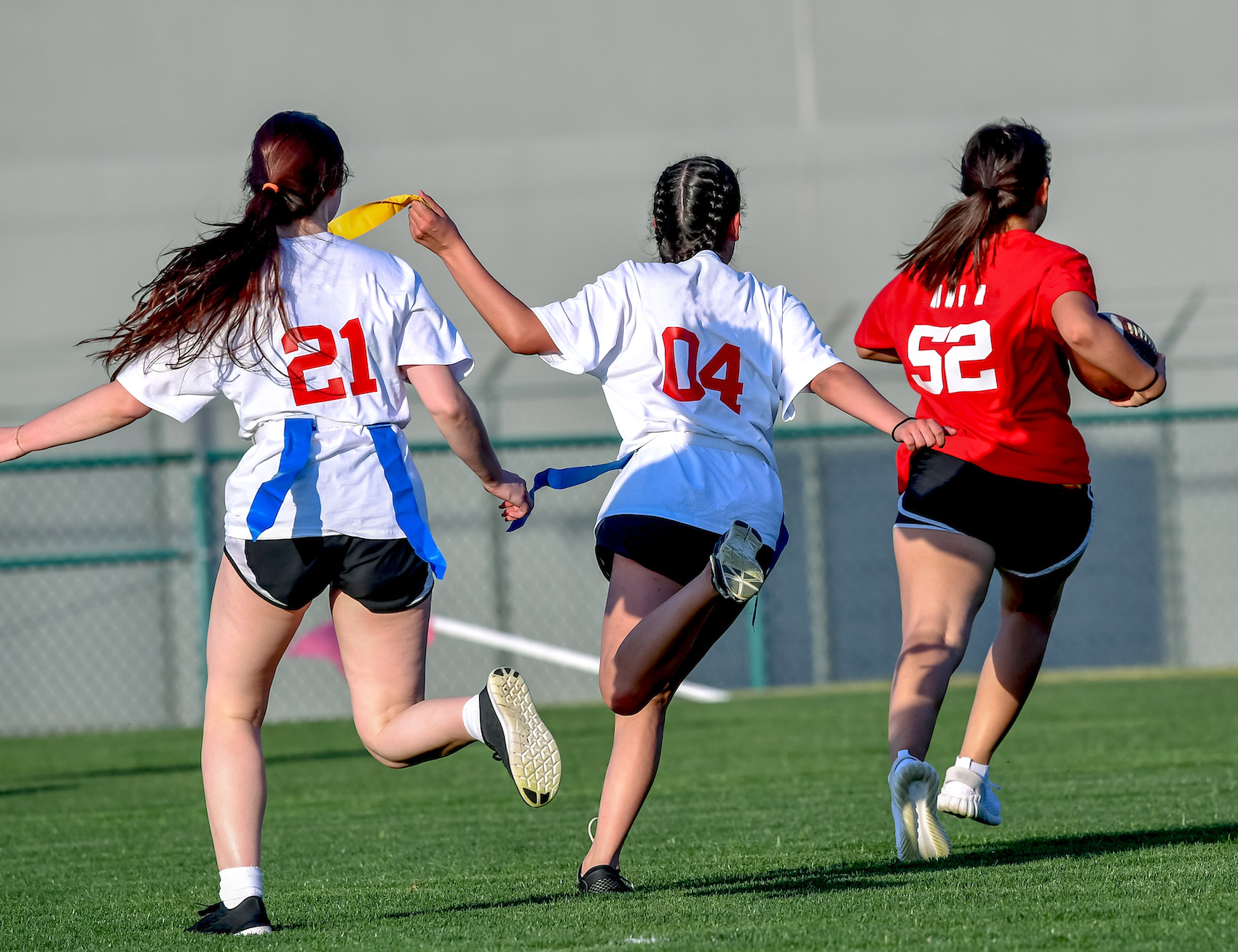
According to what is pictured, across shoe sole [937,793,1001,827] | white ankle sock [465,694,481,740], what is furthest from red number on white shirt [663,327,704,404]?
shoe sole [937,793,1001,827]

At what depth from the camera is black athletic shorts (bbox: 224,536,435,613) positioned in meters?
3.26

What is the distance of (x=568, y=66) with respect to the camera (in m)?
12.9

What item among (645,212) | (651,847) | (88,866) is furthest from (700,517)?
(645,212)

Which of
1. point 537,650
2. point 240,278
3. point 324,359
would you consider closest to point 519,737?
point 324,359

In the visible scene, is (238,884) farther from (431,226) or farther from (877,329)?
(877,329)

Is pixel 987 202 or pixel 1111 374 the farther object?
pixel 987 202

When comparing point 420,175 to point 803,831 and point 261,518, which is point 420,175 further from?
point 261,518

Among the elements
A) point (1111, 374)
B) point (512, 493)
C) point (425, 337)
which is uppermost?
point (425, 337)

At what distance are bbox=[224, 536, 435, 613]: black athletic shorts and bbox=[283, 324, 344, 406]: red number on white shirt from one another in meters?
0.30

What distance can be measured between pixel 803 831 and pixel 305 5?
9880 mm

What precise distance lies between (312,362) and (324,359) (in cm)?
3

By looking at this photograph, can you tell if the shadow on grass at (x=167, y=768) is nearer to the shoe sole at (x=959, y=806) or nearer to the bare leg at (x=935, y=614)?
the shoe sole at (x=959, y=806)

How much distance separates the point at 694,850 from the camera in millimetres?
4590

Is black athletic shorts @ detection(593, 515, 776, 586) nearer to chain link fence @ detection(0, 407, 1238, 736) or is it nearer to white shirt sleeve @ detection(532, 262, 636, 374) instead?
white shirt sleeve @ detection(532, 262, 636, 374)
